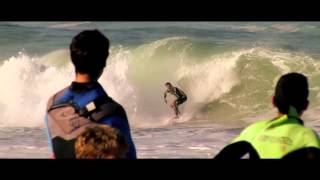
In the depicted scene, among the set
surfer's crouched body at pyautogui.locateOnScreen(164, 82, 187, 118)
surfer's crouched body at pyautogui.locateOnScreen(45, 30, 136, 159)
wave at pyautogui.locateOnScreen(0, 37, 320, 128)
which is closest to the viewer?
surfer's crouched body at pyautogui.locateOnScreen(45, 30, 136, 159)

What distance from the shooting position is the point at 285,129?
186 centimetres

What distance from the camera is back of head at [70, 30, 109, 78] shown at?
197cm

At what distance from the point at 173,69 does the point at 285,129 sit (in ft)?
36.6

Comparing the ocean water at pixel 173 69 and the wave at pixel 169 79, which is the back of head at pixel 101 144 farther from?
the wave at pixel 169 79

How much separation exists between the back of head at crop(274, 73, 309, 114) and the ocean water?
773 centimetres

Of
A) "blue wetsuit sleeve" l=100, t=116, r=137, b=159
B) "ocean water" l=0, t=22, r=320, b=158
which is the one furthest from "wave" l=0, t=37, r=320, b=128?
"blue wetsuit sleeve" l=100, t=116, r=137, b=159

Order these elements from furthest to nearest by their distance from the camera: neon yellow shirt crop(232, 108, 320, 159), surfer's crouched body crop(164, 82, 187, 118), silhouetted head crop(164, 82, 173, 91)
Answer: silhouetted head crop(164, 82, 173, 91) → surfer's crouched body crop(164, 82, 187, 118) → neon yellow shirt crop(232, 108, 320, 159)

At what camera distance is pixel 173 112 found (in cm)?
1120

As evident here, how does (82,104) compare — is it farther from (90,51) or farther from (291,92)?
(291,92)

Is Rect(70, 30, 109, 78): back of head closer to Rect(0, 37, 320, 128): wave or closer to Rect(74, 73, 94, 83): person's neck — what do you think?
Rect(74, 73, 94, 83): person's neck

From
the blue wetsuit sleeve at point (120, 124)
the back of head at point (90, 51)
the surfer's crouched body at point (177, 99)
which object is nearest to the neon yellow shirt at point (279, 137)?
the blue wetsuit sleeve at point (120, 124)
